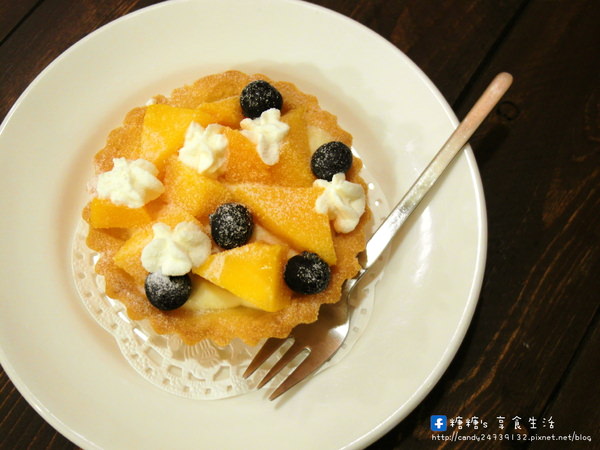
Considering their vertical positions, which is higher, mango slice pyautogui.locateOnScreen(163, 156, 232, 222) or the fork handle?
the fork handle

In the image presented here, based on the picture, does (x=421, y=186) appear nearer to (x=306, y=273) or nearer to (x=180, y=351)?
(x=306, y=273)

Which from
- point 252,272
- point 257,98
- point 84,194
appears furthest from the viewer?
point 84,194

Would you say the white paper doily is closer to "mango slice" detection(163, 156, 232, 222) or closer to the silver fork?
the silver fork

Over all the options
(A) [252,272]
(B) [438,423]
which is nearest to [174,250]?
(A) [252,272]

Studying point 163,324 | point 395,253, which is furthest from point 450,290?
point 163,324

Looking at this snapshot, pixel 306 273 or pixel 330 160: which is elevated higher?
pixel 330 160

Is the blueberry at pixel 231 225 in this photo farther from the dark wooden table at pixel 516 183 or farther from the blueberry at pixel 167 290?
the dark wooden table at pixel 516 183

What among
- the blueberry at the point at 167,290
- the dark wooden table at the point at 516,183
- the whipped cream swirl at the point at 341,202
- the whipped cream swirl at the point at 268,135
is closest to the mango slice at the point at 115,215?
the blueberry at the point at 167,290

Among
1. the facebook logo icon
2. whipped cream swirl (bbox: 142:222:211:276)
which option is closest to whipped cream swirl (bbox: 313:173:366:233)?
whipped cream swirl (bbox: 142:222:211:276)
